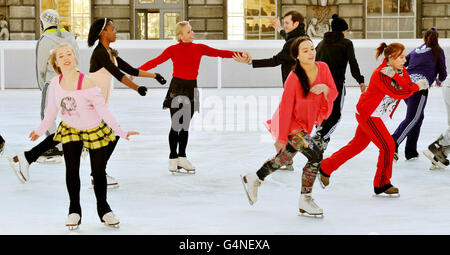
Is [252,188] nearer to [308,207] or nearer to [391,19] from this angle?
[308,207]

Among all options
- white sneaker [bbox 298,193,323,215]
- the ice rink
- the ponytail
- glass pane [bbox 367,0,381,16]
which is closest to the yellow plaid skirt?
A: the ice rink

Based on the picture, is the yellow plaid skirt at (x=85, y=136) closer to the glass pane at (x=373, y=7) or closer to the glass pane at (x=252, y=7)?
the glass pane at (x=252, y=7)

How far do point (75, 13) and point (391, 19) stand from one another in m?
9.68

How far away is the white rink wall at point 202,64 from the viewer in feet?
60.5

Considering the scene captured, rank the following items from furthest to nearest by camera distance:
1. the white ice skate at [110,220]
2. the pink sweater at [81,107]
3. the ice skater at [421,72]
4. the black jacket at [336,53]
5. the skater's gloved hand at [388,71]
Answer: the black jacket at [336,53] < the ice skater at [421,72] < the skater's gloved hand at [388,71] < the white ice skate at [110,220] < the pink sweater at [81,107]

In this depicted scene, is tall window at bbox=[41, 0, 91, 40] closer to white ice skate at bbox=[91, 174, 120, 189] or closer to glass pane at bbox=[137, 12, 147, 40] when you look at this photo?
glass pane at bbox=[137, 12, 147, 40]

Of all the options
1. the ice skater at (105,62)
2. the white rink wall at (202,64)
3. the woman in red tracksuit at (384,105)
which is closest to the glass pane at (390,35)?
the white rink wall at (202,64)

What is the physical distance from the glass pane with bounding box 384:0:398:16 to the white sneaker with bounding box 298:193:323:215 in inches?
765

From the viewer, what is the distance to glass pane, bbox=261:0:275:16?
76.9ft

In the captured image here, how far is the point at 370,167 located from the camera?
7.31m

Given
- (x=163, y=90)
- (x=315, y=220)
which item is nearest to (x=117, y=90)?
(x=163, y=90)
